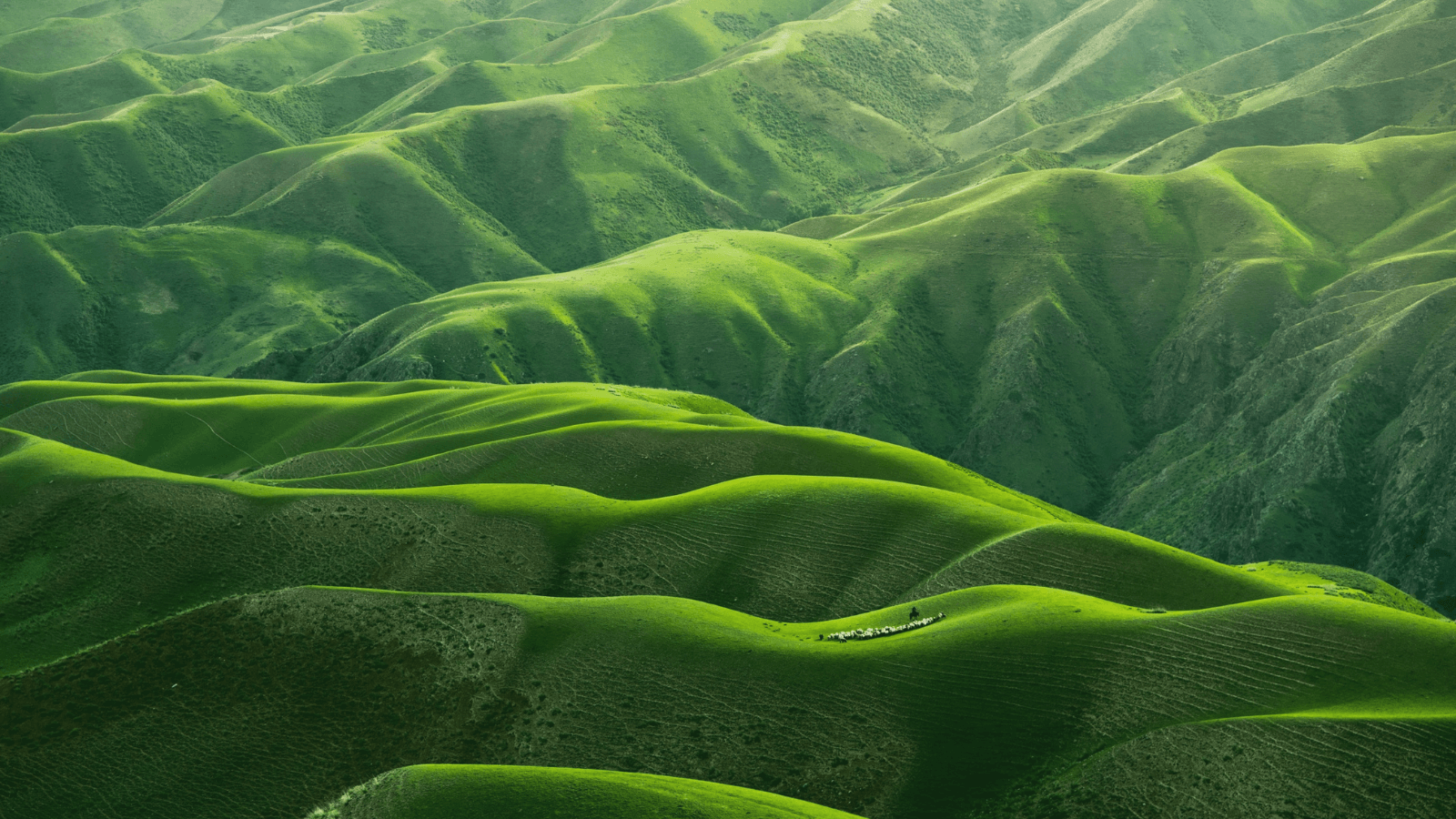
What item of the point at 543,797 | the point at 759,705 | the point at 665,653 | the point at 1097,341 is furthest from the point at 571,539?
the point at 1097,341

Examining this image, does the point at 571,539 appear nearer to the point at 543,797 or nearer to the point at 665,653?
the point at 665,653

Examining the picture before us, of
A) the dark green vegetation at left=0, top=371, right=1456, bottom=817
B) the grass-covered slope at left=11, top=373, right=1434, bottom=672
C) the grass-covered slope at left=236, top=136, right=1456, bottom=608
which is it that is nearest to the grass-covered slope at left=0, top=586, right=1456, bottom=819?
the dark green vegetation at left=0, top=371, right=1456, bottom=817

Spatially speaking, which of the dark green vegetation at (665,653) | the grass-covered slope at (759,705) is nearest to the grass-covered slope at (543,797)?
the dark green vegetation at (665,653)

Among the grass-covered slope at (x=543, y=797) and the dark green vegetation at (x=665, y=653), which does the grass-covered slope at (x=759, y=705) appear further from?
the grass-covered slope at (x=543, y=797)

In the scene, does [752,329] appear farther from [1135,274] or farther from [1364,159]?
[1364,159]

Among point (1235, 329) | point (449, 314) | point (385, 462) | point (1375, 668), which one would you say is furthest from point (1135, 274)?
point (1375, 668)
